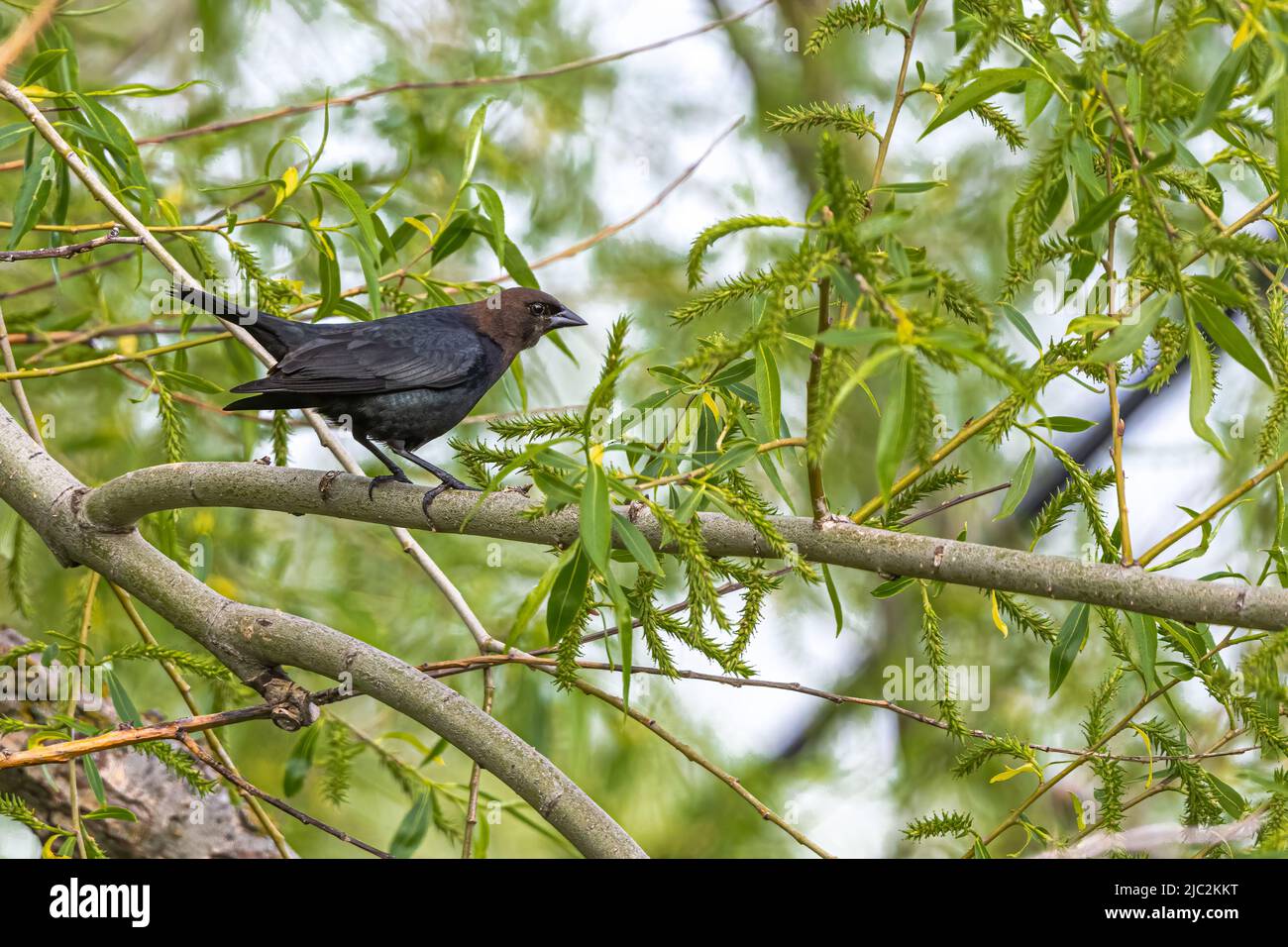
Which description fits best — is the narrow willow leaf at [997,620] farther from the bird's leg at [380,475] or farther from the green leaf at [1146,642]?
the bird's leg at [380,475]

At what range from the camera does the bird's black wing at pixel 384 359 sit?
333cm

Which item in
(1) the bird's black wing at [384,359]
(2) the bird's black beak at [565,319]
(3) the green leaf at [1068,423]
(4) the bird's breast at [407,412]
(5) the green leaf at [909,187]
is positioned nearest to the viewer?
(5) the green leaf at [909,187]

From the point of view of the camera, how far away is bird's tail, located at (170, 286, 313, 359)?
3.05 m

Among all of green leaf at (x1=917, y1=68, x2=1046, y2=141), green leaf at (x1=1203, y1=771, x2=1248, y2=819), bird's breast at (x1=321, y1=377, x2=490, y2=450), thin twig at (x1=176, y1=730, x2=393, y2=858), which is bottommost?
green leaf at (x1=1203, y1=771, x2=1248, y2=819)

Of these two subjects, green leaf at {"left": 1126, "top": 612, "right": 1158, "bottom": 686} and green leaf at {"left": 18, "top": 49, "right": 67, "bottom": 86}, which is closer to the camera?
green leaf at {"left": 1126, "top": 612, "right": 1158, "bottom": 686}

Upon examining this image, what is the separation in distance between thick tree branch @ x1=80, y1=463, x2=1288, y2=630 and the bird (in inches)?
24.0

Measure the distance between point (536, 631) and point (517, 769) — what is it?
186 centimetres

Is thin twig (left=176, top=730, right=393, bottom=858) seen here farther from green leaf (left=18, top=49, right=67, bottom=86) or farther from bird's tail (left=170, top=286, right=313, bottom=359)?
green leaf (left=18, top=49, right=67, bottom=86)

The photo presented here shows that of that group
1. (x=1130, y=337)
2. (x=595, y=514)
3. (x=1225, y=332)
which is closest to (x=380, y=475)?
(x=595, y=514)

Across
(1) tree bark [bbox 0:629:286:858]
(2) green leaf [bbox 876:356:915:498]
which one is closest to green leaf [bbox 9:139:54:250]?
(1) tree bark [bbox 0:629:286:858]

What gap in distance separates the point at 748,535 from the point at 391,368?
208 cm

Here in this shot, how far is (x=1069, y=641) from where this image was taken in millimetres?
2514

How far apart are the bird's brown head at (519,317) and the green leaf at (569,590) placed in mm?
2401

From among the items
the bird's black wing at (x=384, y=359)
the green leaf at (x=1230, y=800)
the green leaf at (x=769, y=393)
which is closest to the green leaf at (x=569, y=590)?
the green leaf at (x=769, y=393)
